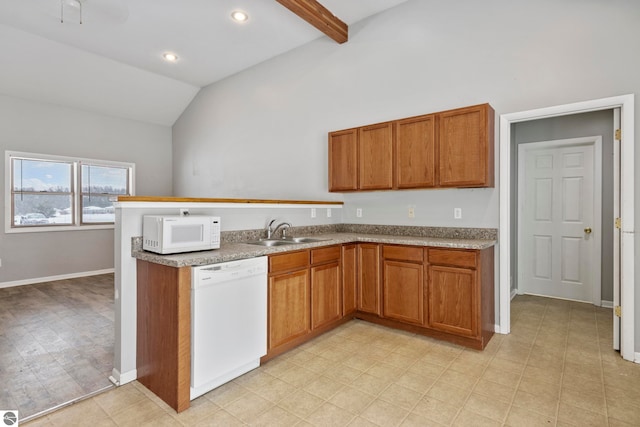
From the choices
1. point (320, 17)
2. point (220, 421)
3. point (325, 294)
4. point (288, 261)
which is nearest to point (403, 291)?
point (325, 294)

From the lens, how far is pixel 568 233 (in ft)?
13.9

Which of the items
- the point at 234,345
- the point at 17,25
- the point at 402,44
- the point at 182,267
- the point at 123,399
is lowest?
the point at 123,399

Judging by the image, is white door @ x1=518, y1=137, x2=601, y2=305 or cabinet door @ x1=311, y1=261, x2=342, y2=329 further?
white door @ x1=518, y1=137, x2=601, y2=305

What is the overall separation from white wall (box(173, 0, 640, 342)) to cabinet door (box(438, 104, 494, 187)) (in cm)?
38

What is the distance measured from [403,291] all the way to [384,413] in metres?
1.35

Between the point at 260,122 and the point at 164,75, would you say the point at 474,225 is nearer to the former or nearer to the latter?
the point at 260,122

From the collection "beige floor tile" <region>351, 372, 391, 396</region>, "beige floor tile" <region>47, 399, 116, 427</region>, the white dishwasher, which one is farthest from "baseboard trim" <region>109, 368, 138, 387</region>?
A: "beige floor tile" <region>351, 372, 391, 396</region>

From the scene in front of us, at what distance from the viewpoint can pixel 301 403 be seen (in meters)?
2.11

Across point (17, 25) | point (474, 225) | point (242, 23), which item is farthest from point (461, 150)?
point (17, 25)

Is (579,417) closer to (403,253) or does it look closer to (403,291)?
(403,291)

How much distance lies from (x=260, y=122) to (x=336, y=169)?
2010 mm

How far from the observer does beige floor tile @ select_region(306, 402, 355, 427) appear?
191 cm

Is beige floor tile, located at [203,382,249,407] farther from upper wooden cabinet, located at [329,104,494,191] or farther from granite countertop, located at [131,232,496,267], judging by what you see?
upper wooden cabinet, located at [329,104,494,191]

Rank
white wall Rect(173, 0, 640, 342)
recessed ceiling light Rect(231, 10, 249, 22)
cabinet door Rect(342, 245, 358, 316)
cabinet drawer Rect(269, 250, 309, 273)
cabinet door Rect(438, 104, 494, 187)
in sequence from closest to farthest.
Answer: cabinet drawer Rect(269, 250, 309, 273) < white wall Rect(173, 0, 640, 342) < cabinet door Rect(438, 104, 494, 187) < cabinet door Rect(342, 245, 358, 316) < recessed ceiling light Rect(231, 10, 249, 22)
